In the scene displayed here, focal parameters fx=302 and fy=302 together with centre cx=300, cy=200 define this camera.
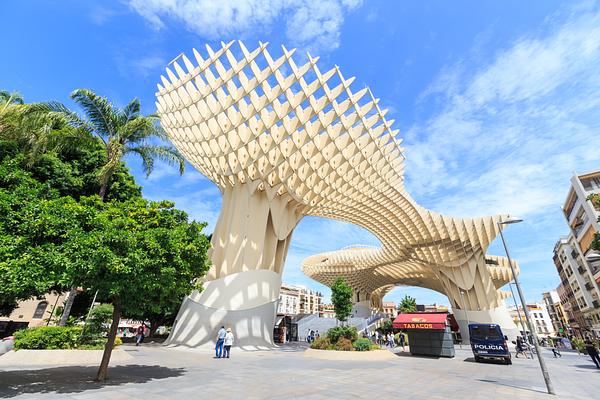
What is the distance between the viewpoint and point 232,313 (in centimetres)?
1922

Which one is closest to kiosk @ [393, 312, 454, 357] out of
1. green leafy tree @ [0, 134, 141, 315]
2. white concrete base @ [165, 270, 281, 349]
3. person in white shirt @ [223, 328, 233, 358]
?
white concrete base @ [165, 270, 281, 349]

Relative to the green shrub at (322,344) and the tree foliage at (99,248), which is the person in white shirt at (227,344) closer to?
the green shrub at (322,344)

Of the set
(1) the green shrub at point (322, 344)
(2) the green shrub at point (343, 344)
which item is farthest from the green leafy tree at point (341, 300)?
(2) the green shrub at point (343, 344)

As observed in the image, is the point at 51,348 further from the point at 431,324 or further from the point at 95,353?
the point at 431,324

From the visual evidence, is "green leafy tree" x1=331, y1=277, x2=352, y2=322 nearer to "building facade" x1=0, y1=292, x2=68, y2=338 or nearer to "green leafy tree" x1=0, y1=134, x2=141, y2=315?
"green leafy tree" x1=0, y1=134, x2=141, y2=315

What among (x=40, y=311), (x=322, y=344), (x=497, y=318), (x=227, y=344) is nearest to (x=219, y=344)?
(x=227, y=344)

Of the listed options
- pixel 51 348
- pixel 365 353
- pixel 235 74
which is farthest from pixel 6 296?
pixel 365 353

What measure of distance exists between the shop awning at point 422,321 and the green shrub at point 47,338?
16995 mm

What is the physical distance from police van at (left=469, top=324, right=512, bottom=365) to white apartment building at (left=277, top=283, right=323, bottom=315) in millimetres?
68908

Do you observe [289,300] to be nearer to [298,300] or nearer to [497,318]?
[298,300]

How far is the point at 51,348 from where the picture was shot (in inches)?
468

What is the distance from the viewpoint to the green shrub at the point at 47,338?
11.5 metres

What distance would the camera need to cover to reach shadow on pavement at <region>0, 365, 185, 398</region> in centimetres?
695

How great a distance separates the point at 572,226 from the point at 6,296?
56825 millimetres
